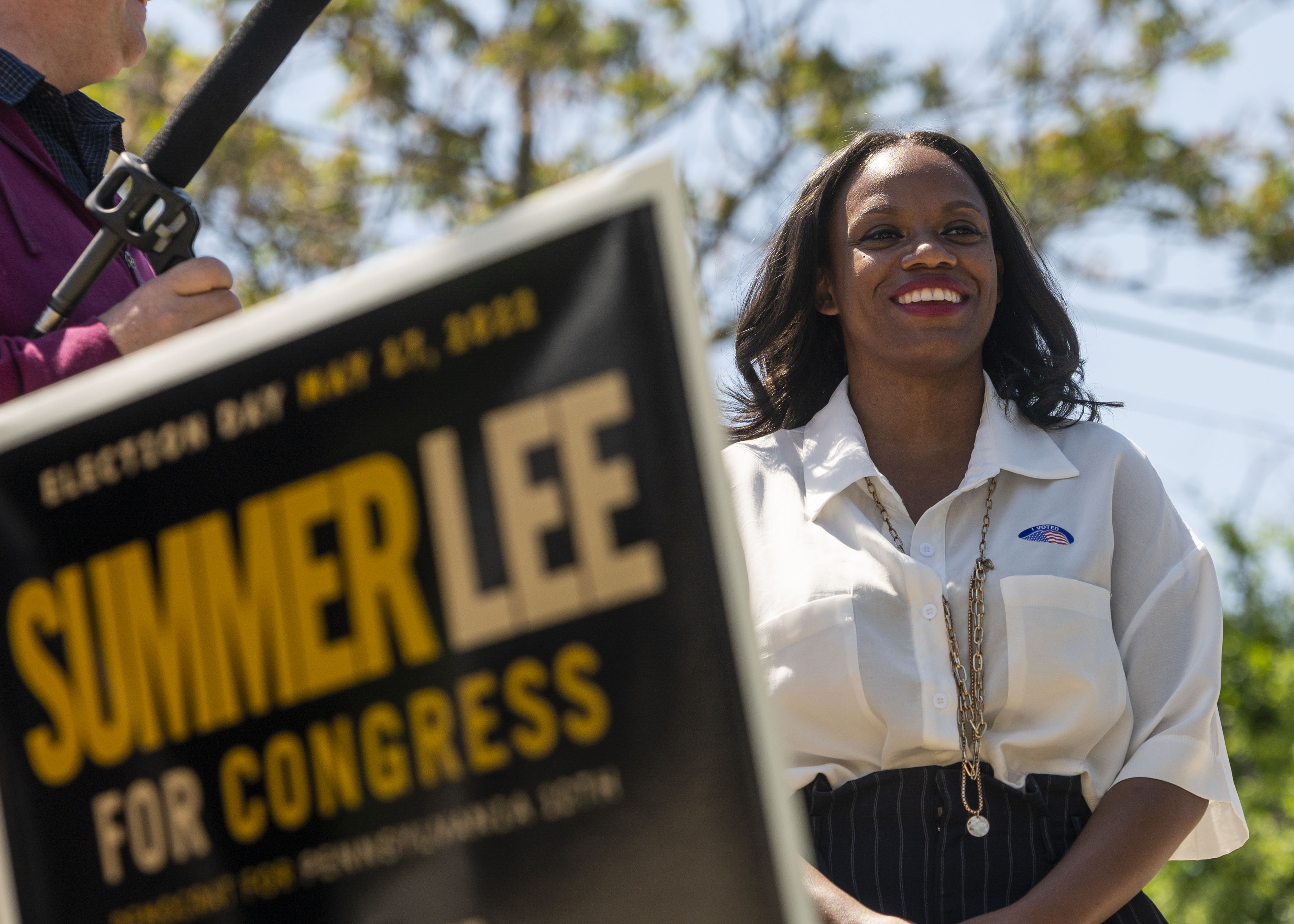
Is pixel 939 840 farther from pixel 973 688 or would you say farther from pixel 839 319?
pixel 839 319

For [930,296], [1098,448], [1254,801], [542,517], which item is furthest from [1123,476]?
[1254,801]

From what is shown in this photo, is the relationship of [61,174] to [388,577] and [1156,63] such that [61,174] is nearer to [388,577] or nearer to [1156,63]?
[388,577]

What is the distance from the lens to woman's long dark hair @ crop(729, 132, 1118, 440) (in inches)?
110

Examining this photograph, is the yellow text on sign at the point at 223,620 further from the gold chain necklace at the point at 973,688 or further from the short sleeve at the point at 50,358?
the gold chain necklace at the point at 973,688

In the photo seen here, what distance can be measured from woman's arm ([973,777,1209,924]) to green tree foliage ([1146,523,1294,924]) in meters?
7.31

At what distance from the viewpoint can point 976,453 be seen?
258 cm

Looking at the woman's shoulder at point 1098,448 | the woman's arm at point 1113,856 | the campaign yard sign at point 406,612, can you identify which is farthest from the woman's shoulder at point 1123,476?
the campaign yard sign at point 406,612

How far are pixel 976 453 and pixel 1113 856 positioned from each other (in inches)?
28.1

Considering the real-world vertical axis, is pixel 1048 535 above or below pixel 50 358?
below

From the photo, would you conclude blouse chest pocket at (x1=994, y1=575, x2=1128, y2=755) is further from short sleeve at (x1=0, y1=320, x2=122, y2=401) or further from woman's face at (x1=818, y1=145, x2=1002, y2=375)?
short sleeve at (x1=0, y1=320, x2=122, y2=401)

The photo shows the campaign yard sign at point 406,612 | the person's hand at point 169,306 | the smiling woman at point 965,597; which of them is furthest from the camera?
the smiling woman at point 965,597

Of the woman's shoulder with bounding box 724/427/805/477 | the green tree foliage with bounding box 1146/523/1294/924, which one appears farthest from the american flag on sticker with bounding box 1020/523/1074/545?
the green tree foliage with bounding box 1146/523/1294/924

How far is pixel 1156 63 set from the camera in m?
9.88

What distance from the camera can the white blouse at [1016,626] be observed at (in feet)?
7.50
